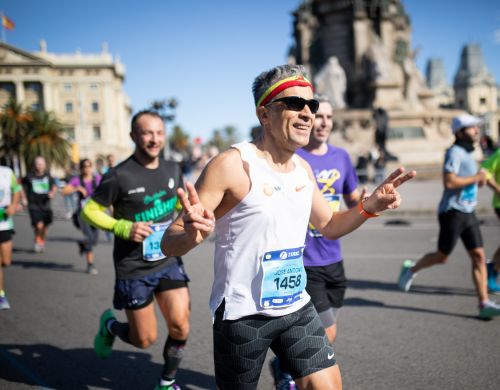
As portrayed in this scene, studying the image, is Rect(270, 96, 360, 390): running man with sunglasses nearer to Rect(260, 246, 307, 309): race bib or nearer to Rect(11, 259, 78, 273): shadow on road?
Rect(260, 246, 307, 309): race bib

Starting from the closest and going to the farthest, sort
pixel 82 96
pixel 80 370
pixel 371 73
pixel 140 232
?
pixel 140 232 → pixel 80 370 → pixel 371 73 → pixel 82 96

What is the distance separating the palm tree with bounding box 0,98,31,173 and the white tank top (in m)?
42.8

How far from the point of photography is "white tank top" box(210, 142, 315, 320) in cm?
219

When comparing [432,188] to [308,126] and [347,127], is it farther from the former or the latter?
[308,126]

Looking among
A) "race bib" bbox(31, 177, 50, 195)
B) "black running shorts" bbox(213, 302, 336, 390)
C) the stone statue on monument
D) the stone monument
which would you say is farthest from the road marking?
the stone statue on monument

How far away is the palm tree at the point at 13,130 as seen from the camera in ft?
131

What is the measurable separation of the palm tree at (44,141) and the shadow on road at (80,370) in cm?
3904

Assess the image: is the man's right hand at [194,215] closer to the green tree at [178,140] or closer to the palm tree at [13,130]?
the palm tree at [13,130]

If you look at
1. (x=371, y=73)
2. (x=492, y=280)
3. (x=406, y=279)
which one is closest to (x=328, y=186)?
(x=406, y=279)

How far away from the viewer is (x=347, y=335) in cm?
451

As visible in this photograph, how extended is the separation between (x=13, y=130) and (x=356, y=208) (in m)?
43.7

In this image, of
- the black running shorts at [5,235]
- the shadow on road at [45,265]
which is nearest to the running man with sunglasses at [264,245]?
the black running shorts at [5,235]

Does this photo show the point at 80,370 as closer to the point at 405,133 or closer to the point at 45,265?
the point at 45,265

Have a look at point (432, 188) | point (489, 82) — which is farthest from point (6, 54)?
point (489, 82)
